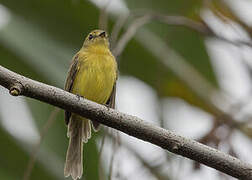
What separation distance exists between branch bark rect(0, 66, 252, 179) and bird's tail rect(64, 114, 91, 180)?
1.04 meters

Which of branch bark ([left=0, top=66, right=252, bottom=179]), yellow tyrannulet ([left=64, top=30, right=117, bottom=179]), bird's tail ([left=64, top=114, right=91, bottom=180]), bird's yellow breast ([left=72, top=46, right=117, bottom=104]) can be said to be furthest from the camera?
bird's yellow breast ([left=72, top=46, right=117, bottom=104])

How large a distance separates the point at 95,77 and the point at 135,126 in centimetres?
195

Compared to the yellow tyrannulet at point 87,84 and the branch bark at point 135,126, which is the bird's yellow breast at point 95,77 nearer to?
the yellow tyrannulet at point 87,84

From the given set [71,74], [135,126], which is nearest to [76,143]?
[71,74]

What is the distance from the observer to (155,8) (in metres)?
4.48

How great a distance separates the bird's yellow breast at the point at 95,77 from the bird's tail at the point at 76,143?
0.21m

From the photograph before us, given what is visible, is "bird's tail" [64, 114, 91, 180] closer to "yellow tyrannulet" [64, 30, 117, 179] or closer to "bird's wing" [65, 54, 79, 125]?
"yellow tyrannulet" [64, 30, 117, 179]

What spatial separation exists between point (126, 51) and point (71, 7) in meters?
0.58

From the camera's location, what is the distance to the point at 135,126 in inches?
101

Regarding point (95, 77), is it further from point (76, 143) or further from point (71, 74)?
point (76, 143)

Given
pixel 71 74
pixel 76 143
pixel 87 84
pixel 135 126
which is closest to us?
pixel 135 126

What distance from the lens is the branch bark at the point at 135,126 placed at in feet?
8.07

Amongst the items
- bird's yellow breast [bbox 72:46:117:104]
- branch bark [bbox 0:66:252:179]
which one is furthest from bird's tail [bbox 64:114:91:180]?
branch bark [bbox 0:66:252:179]

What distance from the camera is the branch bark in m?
2.46
